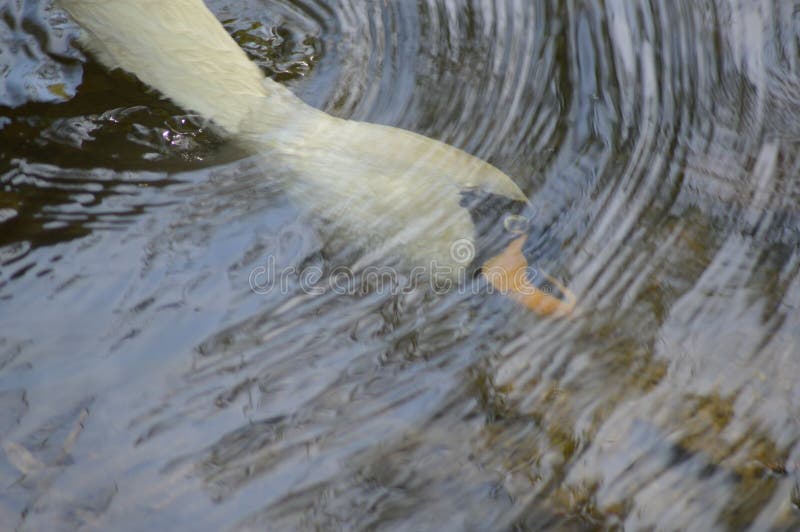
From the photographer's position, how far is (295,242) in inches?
80.4

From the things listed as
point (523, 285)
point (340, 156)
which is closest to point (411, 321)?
point (523, 285)

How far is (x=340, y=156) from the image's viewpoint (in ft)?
7.50

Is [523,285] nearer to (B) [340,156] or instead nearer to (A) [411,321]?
(A) [411,321]

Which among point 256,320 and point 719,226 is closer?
point 256,320

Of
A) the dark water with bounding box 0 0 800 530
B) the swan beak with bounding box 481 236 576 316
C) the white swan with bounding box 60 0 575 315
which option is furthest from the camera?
the white swan with bounding box 60 0 575 315

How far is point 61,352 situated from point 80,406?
17cm

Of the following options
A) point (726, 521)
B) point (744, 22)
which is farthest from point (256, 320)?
point (744, 22)

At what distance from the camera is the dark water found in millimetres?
1515

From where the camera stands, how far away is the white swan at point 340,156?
2.01 meters

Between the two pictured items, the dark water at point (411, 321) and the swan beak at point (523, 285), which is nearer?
the dark water at point (411, 321)

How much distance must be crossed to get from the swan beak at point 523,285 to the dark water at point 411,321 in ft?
0.14

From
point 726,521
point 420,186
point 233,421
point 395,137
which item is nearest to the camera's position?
point 726,521

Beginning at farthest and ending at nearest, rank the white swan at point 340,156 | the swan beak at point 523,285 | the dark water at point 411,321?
the white swan at point 340,156, the swan beak at point 523,285, the dark water at point 411,321

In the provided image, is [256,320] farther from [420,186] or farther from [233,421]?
[420,186]
